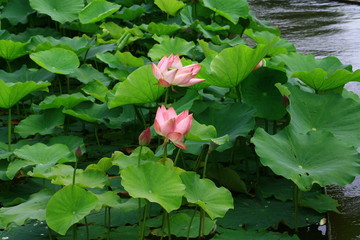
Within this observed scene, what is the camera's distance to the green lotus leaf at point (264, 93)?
1750mm

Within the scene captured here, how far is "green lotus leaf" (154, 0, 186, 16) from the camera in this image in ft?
9.72

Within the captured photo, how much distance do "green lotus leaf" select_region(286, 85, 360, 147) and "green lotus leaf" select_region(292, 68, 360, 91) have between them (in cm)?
5

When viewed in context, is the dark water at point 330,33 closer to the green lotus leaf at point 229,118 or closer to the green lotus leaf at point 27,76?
the green lotus leaf at point 229,118

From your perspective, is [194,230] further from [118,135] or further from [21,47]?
[21,47]

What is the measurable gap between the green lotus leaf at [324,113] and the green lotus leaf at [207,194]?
0.39 m

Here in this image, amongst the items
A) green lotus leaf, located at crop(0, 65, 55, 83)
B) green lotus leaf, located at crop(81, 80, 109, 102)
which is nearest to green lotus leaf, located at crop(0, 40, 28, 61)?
green lotus leaf, located at crop(0, 65, 55, 83)

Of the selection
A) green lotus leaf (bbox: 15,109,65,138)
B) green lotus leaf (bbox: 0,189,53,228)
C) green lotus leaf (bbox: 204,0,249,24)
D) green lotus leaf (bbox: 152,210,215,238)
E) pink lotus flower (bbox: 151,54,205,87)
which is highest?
pink lotus flower (bbox: 151,54,205,87)

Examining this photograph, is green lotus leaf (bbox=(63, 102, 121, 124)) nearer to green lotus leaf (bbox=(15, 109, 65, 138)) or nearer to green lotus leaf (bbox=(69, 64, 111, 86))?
green lotus leaf (bbox=(15, 109, 65, 138))

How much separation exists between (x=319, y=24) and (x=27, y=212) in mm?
3326

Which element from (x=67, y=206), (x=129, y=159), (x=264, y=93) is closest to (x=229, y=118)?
(x=264, y=93)

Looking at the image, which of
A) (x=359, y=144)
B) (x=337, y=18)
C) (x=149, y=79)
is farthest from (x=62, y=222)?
(x=337, y=18)

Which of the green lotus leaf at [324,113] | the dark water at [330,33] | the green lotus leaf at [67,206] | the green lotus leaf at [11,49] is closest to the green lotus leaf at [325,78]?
the green lotus leaf at [324,113]

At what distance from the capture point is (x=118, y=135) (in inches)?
88.5

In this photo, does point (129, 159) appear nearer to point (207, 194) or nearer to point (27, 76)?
point (207, 194)
